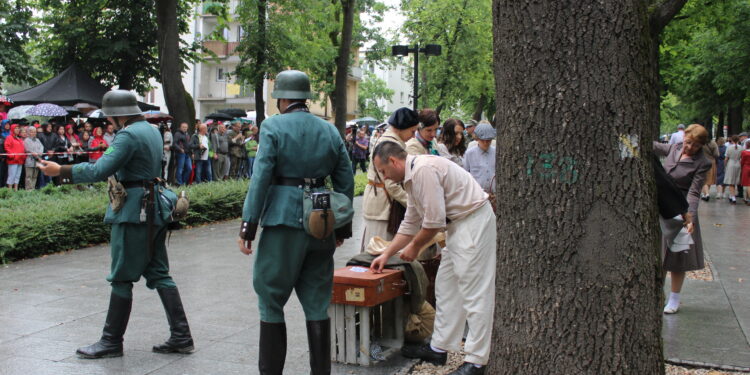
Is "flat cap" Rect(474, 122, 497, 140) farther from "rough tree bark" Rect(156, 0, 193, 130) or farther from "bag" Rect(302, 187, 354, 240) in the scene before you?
"rough tree bark" Rect(156, 0, 193, 130)

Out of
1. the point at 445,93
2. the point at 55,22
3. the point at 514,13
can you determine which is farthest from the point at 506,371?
the point at 445,93

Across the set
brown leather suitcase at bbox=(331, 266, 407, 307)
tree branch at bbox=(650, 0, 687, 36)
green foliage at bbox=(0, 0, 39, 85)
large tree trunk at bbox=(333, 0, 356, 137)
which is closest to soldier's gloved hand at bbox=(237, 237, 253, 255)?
brown leather suitcase at bbox=(331, 266, 407, 307)

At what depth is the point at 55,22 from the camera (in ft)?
88.8

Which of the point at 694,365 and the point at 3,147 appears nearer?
the point at 694,365

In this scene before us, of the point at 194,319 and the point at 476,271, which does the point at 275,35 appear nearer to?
the point at 194,319

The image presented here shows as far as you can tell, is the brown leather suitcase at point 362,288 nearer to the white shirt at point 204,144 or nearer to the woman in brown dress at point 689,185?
the woman in brown dress at point 689,185

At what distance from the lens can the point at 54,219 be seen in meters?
10.1

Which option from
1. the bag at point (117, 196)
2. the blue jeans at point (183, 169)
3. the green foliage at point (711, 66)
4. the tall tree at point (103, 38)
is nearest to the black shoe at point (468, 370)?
the bag at point (117, 196)

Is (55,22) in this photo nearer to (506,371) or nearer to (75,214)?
(75,214)

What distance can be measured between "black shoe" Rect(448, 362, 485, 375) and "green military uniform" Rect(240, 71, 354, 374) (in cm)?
86

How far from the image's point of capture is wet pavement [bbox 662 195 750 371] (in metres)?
5.51

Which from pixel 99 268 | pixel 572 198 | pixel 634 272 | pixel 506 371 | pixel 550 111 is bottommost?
pixel 99 268

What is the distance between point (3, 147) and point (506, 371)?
50.7 feet

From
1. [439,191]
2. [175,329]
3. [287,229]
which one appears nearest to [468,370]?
[439,191]
